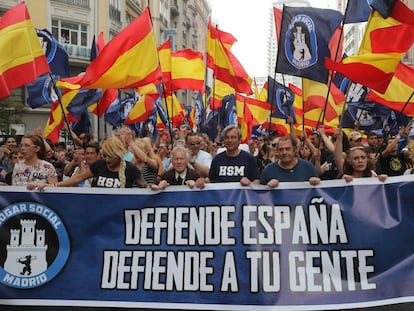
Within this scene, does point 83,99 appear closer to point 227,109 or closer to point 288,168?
point 288,168

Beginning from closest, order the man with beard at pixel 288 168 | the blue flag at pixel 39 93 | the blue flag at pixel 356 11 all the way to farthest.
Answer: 1. the man with beard at pixel 288 168
2. the blue flag at pixel 356 11
3. the blue flag at pixel 39 93

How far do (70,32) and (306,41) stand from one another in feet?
92.7

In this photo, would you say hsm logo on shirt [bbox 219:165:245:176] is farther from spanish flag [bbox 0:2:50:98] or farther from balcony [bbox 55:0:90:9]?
balcony [bbox 55:0:90:9]

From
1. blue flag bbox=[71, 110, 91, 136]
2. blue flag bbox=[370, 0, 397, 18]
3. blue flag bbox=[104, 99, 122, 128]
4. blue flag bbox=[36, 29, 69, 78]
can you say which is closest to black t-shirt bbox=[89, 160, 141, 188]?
blue flag bbox=[370, 0, 397, 18]

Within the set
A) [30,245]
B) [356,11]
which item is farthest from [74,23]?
[30,245]

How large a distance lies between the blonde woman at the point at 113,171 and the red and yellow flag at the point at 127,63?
73.8 inches

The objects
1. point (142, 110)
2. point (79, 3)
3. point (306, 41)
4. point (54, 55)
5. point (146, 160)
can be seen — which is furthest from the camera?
point (79, 3)

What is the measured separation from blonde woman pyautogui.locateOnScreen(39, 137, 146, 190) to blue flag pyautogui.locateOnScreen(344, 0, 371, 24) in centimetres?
350

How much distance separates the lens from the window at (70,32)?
108 ft

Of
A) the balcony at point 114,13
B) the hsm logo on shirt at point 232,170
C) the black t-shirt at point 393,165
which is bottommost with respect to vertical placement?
the black t-shirt at point 393,165

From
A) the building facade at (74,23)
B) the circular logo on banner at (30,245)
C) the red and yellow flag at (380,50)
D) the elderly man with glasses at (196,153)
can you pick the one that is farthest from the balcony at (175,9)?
the circular logo on banner at (30,245)

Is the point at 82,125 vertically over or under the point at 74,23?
under

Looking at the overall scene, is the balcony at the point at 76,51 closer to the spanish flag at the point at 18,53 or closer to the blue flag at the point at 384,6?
the spanish flag at the point at 18,53

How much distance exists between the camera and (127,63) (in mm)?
6949
